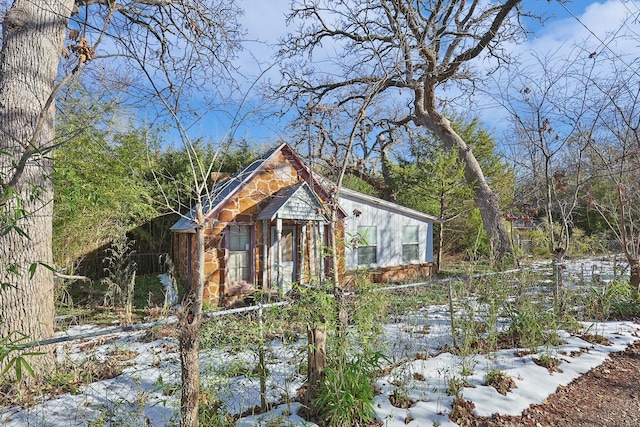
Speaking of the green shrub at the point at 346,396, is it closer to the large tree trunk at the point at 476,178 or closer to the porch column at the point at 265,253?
the porch column at the point at 265,253

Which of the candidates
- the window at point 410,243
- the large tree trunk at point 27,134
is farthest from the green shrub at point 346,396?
the window at point 410,243

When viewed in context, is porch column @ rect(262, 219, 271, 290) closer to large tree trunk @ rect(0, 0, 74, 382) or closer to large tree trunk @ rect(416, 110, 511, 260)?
large tree trunk @ rect(0, 0, 74, 382)

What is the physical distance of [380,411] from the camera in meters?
3.04

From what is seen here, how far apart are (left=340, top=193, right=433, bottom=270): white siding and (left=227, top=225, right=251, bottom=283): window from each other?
3.26 metres

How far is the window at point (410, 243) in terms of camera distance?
11.9m

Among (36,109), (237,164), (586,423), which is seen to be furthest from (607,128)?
(237,164)

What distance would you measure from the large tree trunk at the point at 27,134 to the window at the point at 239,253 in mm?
4432

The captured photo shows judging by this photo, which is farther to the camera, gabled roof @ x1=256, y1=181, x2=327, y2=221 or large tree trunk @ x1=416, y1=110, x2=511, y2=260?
large tree trunk @ x1=416, y1=110, x2=511, y2=260

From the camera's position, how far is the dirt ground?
9.86 ft

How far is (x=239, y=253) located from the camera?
27.6 feet

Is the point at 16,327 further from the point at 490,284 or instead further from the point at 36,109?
the point at 490,284

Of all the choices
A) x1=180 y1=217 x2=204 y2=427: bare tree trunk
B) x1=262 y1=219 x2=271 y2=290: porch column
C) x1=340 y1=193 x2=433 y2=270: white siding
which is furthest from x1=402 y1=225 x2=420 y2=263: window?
x1=180 y1=217 x2=204 y2=427: bare tree trunk

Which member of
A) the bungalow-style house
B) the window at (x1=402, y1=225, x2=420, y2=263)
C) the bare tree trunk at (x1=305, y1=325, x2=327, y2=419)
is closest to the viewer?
the bare tree trunk at (x1=305, y1=325, x2=327, y2=419)

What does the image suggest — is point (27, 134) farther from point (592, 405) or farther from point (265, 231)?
point (592, 405)
